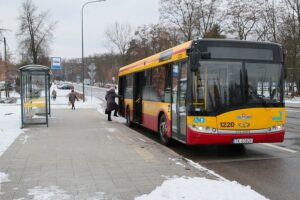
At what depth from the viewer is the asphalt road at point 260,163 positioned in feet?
21.7

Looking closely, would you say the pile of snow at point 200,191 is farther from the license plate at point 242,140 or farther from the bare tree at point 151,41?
the bare tree at point 151,41

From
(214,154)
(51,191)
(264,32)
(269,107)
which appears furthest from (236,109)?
(264,32)

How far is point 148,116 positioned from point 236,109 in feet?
15.1

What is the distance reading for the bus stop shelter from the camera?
15723mm

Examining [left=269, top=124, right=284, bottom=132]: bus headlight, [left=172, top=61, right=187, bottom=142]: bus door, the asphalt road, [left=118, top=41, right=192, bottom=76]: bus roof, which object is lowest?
the asphalt road

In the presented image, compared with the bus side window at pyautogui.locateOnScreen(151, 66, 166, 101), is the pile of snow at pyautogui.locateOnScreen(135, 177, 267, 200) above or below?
below

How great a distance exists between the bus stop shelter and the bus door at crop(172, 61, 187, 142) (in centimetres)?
680

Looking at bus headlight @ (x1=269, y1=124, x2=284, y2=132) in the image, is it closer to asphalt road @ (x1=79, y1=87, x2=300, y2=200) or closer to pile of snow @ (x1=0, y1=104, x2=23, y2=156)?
asphalt road @ (x1=79, y1=87, x2=300, y2=200)

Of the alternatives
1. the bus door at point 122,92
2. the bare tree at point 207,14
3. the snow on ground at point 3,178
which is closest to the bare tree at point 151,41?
the bare tree at point 207,14

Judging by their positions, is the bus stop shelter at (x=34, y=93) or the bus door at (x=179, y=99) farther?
the bus stop shelter at (x=34, y=93)

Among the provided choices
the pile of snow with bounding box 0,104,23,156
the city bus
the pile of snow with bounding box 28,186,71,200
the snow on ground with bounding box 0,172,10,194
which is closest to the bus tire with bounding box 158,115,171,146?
the city bus

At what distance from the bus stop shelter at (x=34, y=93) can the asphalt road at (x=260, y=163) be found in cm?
709

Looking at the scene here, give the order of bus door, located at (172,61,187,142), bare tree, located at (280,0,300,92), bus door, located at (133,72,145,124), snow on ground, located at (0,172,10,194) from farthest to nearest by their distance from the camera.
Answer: bare tree, located at (280,0,300,92) < bus door, located at (133,72,145,124) < bus door, located at (172,61,187,142) < snow on ground, located at (0,172,10,194)

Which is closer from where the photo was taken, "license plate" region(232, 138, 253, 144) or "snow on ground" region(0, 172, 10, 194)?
"snow on ground" region(0, 172, 10, 194)
